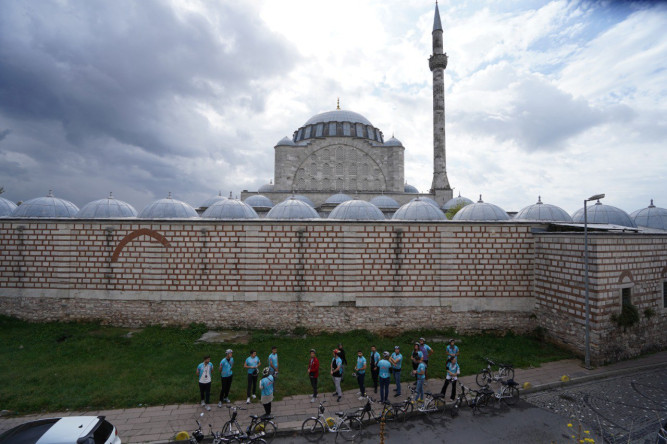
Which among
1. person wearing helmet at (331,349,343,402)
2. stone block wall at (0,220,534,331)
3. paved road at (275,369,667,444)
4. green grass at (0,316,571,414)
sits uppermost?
stone block wall at (0,220,534,331)

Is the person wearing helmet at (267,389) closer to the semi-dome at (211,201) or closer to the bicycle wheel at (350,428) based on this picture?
the bicycle wheel at (350,428)

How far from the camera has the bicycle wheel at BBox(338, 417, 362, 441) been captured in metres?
6.56

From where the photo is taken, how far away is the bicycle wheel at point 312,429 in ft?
21.6

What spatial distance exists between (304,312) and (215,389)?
4.52 m

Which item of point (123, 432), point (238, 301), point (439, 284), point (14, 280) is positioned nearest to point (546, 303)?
point (439, 284)

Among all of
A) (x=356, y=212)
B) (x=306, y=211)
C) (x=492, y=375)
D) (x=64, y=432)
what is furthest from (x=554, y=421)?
(x=306, y=211)

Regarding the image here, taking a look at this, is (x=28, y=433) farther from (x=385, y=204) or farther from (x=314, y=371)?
(x=385, y=204)

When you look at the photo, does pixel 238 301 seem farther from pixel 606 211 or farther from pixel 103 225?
pixel 606 211

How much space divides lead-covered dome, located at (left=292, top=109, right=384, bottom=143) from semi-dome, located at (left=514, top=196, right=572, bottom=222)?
23.0 metres

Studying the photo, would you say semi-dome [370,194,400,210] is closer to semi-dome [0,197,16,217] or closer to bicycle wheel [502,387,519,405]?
bicycle wheel [502,387,519,405]

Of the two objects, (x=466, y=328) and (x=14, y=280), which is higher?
(x=14, y=280)

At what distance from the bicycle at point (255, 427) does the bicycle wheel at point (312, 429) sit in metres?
0.60

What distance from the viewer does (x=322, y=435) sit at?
6.69 metres

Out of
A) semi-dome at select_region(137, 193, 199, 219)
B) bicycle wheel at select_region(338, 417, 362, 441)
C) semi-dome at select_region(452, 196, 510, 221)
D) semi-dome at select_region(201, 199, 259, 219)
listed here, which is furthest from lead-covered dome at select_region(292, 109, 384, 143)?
bicycle wheel at select_region(338, 417, 362, 441)
